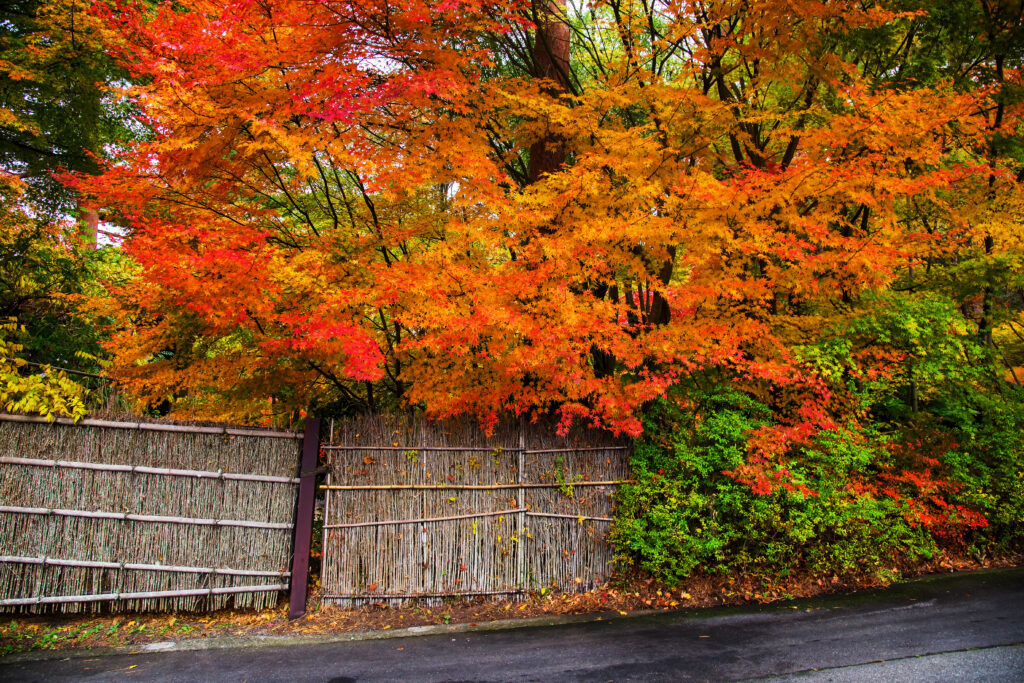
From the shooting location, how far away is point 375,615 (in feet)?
18.1

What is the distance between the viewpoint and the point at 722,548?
6.21 m

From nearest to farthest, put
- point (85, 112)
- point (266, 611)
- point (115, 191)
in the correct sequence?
point (115, 191) < point (266, 611) < point (85, 112)

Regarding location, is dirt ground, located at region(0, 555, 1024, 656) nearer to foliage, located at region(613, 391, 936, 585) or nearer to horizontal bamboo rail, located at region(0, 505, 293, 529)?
foliage, located at region(613, 391, 936, 585)

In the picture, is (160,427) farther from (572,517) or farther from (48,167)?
(48,167)

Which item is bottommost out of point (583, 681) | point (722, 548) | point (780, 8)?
point (583, 681)

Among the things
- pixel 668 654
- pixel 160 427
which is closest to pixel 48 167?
pixel 160 427

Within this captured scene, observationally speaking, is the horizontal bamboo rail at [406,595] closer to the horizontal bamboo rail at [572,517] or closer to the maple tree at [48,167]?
the horizontal bamboo rail at [572,517]

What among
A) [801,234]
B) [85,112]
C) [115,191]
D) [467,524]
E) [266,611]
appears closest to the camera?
[115,191]

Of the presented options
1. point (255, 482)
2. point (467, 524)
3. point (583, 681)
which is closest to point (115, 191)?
point (255, 482)

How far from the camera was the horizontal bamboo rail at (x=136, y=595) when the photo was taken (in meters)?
5.04

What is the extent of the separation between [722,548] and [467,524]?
2886 mm

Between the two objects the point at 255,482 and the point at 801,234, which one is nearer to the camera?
the point at 255,482

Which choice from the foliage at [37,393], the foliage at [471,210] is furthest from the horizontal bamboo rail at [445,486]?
the foliage at [37,393]

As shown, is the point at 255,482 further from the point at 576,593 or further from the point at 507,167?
the point at 507,167
